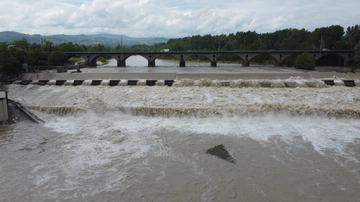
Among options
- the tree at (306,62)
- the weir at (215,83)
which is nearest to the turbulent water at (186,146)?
the weir at (215,83)

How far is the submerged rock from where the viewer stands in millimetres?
11284

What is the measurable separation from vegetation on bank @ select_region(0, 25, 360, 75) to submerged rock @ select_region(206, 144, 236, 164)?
2865 cm

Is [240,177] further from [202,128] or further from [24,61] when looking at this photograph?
[24,61]

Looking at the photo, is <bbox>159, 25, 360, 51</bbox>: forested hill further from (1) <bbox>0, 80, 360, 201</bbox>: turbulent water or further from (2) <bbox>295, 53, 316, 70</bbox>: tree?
(1) <bbox>0, 80, 360, 201</bbox>: turbulent water

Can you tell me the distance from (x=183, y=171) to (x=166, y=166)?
83 cm

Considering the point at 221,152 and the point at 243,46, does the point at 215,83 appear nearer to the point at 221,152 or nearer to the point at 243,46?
the point at 221,152

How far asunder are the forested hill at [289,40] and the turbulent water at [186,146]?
142 feet

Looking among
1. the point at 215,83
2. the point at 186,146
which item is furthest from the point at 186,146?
the point at 215,83

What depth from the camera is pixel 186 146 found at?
12578 mm

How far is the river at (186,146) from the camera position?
9188mm

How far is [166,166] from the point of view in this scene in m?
10.8

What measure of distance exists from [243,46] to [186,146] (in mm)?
74938

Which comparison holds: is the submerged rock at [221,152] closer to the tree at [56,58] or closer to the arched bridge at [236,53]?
the tree at [56,58]

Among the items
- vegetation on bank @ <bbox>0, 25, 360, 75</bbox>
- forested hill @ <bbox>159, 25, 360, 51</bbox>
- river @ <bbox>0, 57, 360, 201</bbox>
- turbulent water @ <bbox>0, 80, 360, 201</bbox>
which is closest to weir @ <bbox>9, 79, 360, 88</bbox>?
turbulent water @ <bbox>0, 80, 360, 201</bbox>
